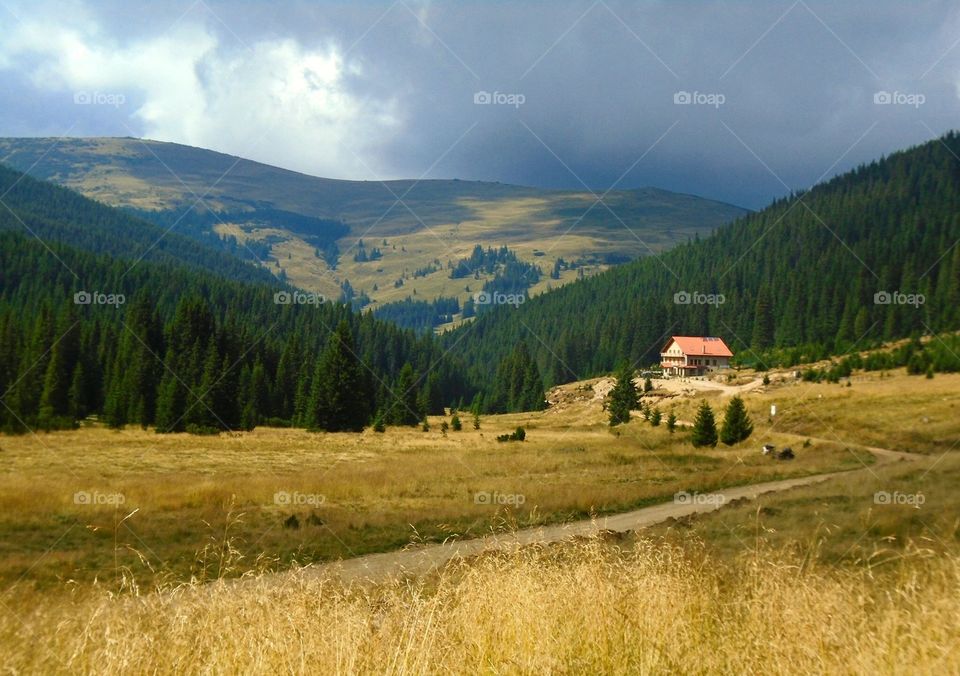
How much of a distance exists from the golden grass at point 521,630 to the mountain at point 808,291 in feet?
325

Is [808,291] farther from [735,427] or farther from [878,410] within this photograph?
[735,427]

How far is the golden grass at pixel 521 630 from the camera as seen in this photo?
4.82 meters

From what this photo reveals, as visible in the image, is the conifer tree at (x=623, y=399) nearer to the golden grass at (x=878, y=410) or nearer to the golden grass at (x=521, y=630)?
the golden grass at (x=878, y=410)

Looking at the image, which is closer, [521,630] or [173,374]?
[521,630]

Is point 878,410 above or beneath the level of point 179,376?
beneath

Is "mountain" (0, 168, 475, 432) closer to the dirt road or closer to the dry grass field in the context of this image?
the dry grass field

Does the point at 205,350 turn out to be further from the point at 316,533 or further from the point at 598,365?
the point at 598,365

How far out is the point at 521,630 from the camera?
5559 mm

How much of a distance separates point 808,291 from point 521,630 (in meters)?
149

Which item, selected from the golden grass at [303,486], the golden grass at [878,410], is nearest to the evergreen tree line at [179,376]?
the golden grass at [303,486]

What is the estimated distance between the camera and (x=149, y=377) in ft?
239

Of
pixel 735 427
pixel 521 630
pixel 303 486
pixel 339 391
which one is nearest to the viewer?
pixel 521 630

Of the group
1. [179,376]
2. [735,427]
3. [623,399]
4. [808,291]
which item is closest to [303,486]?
[735,427]

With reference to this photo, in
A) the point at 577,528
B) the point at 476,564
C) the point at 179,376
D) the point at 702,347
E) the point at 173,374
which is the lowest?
the point at 577,528
